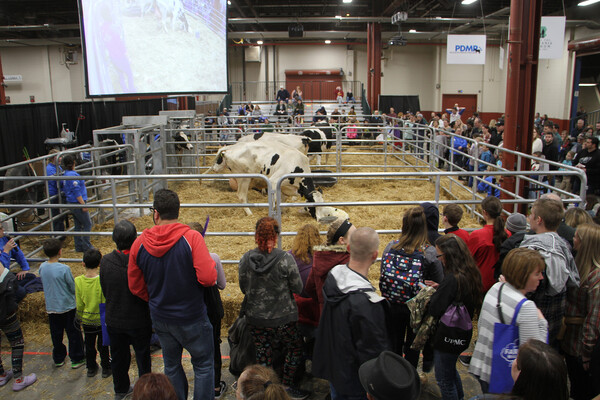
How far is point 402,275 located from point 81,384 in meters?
2.76

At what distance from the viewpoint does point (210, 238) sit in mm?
6676

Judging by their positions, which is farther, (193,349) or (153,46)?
(153,46)

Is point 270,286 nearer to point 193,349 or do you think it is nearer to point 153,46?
point 193,349

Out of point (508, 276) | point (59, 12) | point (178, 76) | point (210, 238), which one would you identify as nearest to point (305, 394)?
point (508, 276)

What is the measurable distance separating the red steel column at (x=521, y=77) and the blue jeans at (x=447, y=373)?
4.53 meters

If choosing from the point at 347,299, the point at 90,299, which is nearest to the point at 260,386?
the point at 347,299

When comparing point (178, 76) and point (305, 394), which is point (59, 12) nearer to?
point (178, 76)

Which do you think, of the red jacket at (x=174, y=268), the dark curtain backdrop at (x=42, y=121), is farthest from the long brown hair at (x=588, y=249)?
the dark curtain backdrop at (x=42, y=121)

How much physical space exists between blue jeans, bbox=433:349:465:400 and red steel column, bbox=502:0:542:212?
4.53 meters

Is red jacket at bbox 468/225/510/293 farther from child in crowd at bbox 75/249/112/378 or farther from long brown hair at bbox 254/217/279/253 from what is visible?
child in crowd at bbox 75/249/112/378

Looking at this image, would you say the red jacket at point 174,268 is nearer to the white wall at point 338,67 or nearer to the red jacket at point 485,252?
the red jacket at point 485,252

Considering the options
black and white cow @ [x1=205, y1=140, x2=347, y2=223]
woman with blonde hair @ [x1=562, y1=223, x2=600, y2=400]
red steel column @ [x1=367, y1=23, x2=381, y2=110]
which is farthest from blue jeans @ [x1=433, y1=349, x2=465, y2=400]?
red steel column @ [x1=367, y1=23, x2=381, y2=110]

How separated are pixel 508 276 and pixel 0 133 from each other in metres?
11.9

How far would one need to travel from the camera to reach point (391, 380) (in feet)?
6.43
